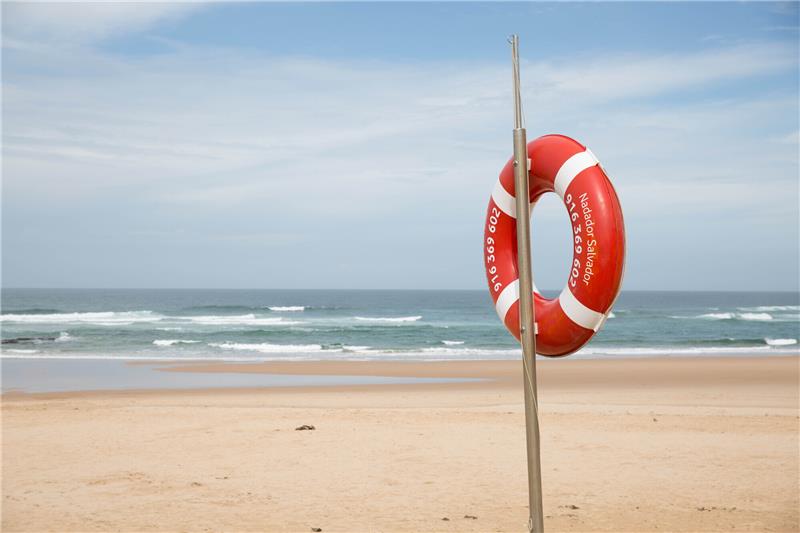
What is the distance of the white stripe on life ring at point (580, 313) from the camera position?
3061 mm

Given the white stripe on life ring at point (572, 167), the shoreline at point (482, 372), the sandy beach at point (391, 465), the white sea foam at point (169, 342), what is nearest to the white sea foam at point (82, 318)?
the white sea foam at point (169, 342)

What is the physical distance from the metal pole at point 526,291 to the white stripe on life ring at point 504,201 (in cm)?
23

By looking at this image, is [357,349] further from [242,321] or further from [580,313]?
[580,313]

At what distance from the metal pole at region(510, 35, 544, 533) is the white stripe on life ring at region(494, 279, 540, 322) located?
0.25 metres

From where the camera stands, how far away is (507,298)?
3393 millimetres

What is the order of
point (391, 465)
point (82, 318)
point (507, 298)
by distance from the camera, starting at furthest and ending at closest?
1. point (82, 318)
2. point (391, 465)
3. point (507, 298)

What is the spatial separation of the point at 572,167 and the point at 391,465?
10.7 feet

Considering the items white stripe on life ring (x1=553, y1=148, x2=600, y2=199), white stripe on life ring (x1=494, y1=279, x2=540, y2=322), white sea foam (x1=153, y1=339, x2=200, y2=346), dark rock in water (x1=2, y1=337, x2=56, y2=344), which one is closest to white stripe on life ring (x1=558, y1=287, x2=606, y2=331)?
white stripe on life ring (x1=494, y1=279, x2=540, y2=322)

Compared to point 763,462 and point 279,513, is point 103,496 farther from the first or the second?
point 763,462

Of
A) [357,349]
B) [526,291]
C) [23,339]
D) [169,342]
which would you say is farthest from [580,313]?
[23,339]

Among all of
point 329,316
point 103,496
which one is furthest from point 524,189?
point 329,316

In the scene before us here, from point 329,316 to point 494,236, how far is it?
111 feet

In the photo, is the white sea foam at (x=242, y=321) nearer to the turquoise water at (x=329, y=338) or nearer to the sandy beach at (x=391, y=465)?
the turquoise water at (x=329, y=338)

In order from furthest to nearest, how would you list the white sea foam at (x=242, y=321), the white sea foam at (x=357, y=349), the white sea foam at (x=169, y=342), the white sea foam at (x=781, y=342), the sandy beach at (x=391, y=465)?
the white sea foam at (x=242, y=321) < the white sea foam at (x=781, y=342) < the white sea foam at (x=169, y=342) < the white sea foam at (x=357, y=349) < the sandy beach at (x=391, y=465)
